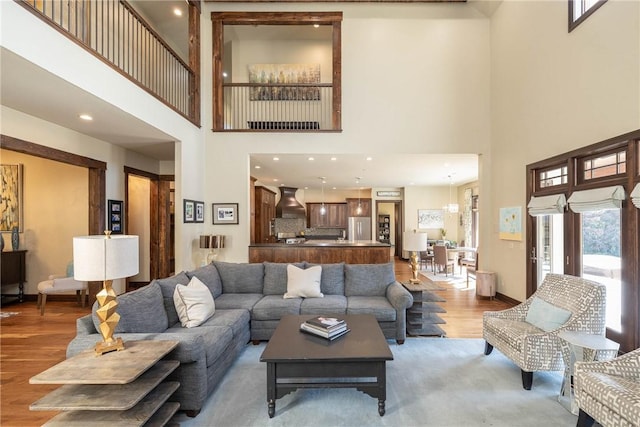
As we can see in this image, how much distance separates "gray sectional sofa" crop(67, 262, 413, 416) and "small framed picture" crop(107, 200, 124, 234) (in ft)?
7.55

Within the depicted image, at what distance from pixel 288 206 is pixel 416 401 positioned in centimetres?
814

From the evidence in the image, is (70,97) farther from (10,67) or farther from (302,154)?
(302,154)

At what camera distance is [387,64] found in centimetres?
562

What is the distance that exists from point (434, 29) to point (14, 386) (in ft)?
25.4

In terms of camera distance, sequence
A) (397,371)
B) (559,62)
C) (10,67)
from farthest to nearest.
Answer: (559,62) < (397,371) < (10,67)

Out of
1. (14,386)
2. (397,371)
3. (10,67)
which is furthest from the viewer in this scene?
(397,371)

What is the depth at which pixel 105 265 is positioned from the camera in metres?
1.87

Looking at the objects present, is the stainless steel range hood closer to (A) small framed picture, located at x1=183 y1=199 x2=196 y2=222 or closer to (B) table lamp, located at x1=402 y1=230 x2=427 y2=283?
(A) small framed picture, located at x1=183 y1=199 x2=196 y2=222

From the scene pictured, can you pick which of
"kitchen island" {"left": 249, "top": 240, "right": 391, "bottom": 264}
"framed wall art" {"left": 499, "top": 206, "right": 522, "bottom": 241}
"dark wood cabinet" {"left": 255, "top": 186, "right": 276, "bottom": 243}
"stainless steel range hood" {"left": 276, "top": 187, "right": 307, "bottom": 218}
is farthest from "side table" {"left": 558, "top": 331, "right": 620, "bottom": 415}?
"stainless steel range hood" {"left": 276, "top": 187, "right": 307, "bottom": 218}

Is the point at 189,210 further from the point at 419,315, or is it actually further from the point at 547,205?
the point at 547,205

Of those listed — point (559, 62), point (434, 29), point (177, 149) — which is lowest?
point (177, 149)

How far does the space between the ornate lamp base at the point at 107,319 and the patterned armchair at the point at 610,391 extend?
310 centimetres

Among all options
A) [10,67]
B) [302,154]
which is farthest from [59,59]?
[302,154]

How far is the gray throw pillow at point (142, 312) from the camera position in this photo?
91.5 inches
